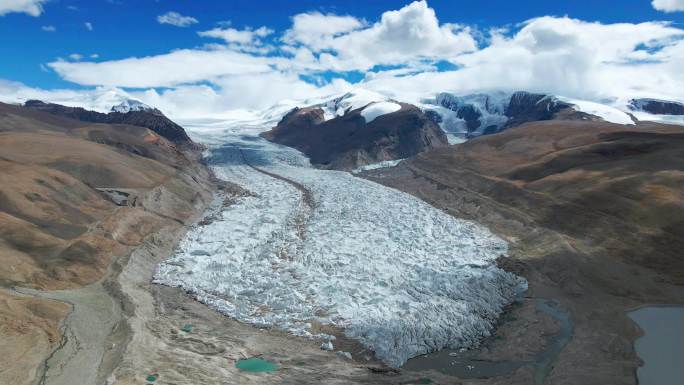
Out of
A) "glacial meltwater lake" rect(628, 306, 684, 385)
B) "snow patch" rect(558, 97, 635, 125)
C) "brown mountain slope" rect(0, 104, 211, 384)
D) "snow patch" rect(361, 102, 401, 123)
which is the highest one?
"snow patch" rect(361, 102, 401, 123)

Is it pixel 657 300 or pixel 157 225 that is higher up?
pixel 157 225

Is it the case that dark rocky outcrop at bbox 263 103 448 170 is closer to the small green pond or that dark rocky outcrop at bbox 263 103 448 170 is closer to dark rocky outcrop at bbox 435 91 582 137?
dark rocky outcrop at bbox 435 91 582 137

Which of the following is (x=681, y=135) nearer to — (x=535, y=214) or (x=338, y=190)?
(x=535, y=214)

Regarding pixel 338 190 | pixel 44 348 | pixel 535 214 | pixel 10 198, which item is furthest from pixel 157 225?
pixel 535 214

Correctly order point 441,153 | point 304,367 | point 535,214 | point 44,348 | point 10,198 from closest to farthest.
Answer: point 44,348
point 304,367
point 10,198
point 535,214
point 441,153

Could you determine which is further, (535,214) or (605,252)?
(535,214)

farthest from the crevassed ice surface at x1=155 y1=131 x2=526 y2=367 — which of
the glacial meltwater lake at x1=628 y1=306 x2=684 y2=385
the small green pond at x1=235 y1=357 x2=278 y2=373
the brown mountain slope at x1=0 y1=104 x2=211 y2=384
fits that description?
the glacial meltwater lake at x1=628 y1=306 x2=684 y2=385

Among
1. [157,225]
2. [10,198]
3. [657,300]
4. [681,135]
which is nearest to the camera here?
[657,300]
